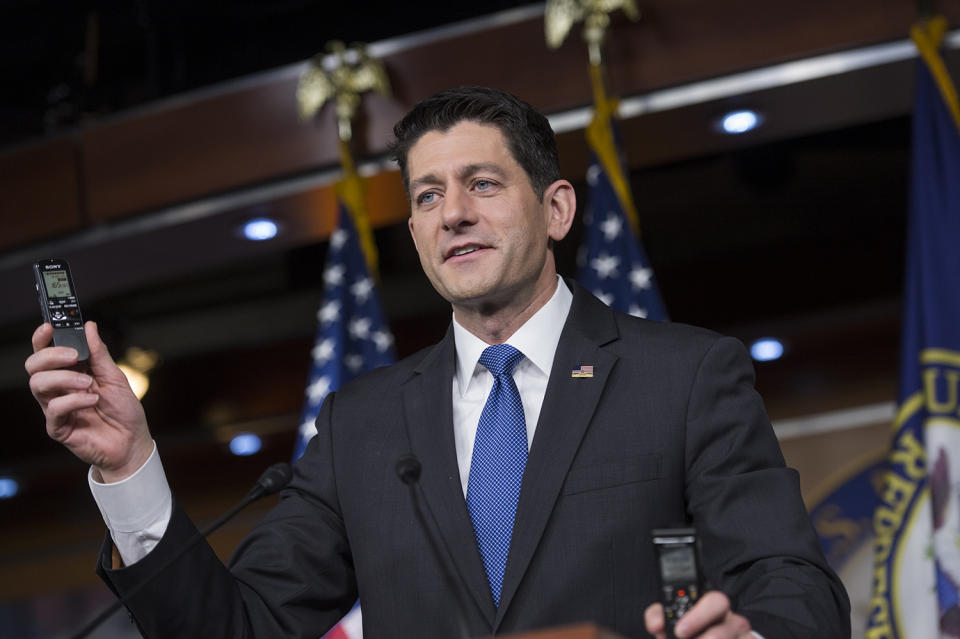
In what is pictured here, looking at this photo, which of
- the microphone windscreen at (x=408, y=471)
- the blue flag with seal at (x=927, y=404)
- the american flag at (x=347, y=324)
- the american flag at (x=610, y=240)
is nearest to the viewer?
the microphone windscreen at (x=408, y=471)

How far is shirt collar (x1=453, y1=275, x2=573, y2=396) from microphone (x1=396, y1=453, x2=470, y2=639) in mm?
273

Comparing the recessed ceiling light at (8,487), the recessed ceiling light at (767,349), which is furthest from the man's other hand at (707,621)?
the recessed ceiling light at (8,487)

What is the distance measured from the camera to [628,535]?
180 centimetres

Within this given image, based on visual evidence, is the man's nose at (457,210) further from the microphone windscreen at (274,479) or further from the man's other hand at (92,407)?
the man's other hand at (92,407)

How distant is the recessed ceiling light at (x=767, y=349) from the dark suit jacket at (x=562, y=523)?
12.0ft

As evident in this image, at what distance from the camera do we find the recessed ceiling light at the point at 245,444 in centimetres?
666

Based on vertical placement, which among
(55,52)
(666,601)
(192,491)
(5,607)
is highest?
(55,52)

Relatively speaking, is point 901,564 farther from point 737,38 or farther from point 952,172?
point 737,38

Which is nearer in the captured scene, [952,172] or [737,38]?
[952,172]

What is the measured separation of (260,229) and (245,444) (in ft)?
6.82

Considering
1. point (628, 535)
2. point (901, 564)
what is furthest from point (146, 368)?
point (628, 535)

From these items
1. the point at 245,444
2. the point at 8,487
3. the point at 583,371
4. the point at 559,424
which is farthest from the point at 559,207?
the point at 8,487

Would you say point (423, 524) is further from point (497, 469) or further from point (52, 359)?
point (52, 359)

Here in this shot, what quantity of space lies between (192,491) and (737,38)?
4.23 metres
